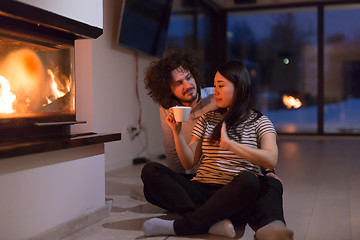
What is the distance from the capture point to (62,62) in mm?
2119

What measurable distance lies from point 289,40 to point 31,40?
6.07 m

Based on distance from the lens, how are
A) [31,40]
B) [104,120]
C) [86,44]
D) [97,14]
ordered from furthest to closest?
1. [104,120]
2. [86,44]
3. [97,14]
4. [31,40]

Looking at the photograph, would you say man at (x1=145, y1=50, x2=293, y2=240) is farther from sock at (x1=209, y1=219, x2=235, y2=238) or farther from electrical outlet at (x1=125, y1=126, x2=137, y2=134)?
electrical outlet at (x1=125, y1=126, x2=137, y2=134)

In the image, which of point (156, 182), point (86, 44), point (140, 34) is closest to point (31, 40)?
point (156, 182)

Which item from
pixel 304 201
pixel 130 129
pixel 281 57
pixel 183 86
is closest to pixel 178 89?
pixel 183 86

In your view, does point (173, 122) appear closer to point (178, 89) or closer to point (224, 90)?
point (224, 90)

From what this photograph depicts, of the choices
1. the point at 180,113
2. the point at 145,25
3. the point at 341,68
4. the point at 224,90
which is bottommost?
the point at 180,113

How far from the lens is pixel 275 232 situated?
172 centimetres

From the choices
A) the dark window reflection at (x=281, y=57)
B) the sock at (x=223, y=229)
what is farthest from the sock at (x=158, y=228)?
the dark window reflection at (x=281, y=57)

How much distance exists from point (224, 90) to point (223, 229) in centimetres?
61

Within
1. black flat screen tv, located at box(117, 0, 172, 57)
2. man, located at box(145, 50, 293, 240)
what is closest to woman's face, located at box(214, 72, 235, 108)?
man, located at box(145, 50, 293, 240)

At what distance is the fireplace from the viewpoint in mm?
1760

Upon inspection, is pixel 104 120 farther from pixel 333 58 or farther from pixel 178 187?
pixel 333 58

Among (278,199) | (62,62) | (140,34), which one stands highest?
(140,34)
